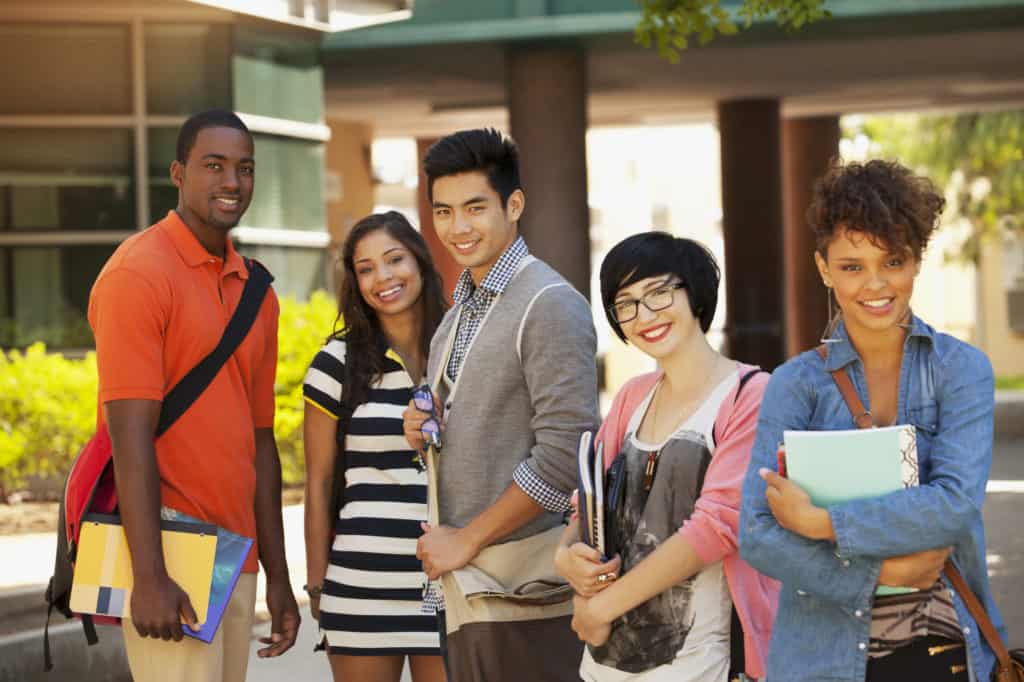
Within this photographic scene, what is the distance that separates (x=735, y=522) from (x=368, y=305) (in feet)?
6.11

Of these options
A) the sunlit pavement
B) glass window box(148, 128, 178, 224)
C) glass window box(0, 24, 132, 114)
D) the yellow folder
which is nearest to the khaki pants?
the yellow folder

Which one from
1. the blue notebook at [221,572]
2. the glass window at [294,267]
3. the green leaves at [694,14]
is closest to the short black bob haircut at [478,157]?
the blue notebook at [221,572]

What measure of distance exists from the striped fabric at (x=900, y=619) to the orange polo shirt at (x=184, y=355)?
183 centimetres

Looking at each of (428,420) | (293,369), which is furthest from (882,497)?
(293,369)

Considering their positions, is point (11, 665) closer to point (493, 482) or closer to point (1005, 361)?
point (493, 482)

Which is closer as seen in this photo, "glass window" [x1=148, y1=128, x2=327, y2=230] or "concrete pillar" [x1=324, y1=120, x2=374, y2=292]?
"glass window" [x1=148, y1=128, x2=327, y2=230]

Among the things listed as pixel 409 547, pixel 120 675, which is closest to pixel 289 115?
pixel 120 675

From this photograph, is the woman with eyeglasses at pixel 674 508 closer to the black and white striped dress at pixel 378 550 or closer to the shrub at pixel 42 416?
the black and white striped dress at pixel 378 550

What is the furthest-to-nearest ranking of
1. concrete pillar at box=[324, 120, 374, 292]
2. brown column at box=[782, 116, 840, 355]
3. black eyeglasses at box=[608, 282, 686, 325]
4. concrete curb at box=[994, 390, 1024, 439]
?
brown column at box=[782, 116, 840, 355], concrete pillar at box=[324, 120, 374, 292], concrete curb at box=[994, 390, 1024, 439], black eyeglasses at box=[608, 282, 686, 325]

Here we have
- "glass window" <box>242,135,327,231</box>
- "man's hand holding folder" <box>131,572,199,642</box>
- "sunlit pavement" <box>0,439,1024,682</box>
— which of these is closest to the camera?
"man's hand holding folder" <box>131,572,199,642</box>

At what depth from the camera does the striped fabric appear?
10.4 ft

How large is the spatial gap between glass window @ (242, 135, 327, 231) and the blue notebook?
34.3 feet

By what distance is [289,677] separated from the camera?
7.66 metres

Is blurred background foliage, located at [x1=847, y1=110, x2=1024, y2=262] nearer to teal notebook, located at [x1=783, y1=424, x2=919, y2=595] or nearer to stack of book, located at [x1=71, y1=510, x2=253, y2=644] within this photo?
stack of book, located at [x1=71, y1=510, x2=253, y2=644]
